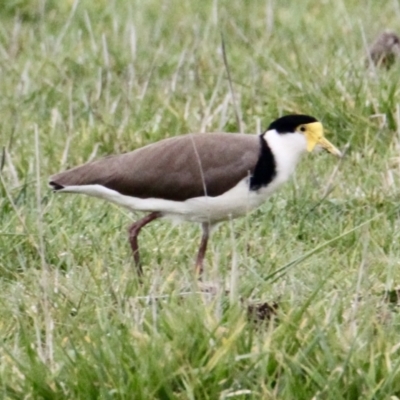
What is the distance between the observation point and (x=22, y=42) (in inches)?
320

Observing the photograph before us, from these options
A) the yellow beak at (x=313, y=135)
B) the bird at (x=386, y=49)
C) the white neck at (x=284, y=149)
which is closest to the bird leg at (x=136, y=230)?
the white neck at (x=284, y=149)

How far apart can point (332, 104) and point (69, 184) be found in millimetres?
1851

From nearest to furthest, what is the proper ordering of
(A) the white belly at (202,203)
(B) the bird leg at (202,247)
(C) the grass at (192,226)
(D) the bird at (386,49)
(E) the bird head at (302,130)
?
(C) the grass at (192,226), (B) the bird leg at (202,247), (A) the white belly at (202,203), (E) the bird head at (302,130), (D) the bird at (386,49)

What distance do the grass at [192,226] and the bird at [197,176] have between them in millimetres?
156

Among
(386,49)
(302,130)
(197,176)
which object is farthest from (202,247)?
(386,49)

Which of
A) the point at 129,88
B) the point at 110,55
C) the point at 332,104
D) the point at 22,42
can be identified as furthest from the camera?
the point at 22,42

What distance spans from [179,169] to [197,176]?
0.08 metres

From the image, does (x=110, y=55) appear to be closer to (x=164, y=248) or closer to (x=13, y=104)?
(x=13, y=104)

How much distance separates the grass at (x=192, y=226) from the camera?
11.6 ft

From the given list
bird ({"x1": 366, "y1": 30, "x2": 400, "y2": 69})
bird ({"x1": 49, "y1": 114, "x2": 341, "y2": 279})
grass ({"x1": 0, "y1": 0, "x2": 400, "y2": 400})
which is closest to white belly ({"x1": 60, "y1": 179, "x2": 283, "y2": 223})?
bird ({"x1": 49, "y1": 114, "x2": 341, "y2": 279})

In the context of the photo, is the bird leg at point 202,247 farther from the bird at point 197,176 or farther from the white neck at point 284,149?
the white neck at point 284,149

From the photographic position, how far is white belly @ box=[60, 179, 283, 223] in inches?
187

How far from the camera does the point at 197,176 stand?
4805 mm

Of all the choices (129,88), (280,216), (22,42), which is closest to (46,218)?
(280,216)
